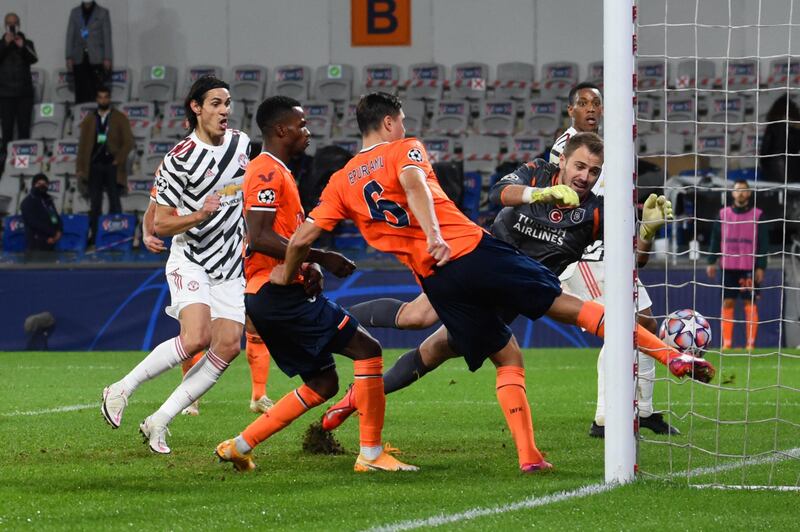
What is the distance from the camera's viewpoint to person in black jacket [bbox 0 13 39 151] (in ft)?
67.4

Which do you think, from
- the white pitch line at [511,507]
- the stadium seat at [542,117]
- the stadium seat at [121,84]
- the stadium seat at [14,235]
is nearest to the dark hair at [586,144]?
the white pitch line at [511,507]

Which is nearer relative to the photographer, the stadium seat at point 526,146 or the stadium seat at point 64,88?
the stadium seat at point 526,146

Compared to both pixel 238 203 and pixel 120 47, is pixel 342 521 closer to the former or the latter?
pixel 238 203

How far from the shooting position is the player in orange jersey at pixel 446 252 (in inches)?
223

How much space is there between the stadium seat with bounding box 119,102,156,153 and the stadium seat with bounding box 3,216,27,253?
370cm

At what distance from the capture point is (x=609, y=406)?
5.42 metres

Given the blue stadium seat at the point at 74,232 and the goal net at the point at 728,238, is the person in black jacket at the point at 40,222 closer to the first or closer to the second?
the blue stadium seat at the point at 74,232

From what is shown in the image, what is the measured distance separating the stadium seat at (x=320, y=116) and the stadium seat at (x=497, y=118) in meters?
2.58

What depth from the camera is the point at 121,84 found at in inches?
917

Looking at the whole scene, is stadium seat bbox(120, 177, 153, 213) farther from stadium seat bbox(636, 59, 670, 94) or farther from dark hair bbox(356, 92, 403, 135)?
dark hair bbox(356, 92, 403, 135)

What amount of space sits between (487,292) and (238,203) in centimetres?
251

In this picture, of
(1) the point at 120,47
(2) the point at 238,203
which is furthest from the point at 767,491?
(1) the point at 120,47

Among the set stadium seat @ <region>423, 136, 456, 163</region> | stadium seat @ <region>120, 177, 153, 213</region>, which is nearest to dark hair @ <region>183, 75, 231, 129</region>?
stadium seat @ <region>120, 177, 153, 213</region>

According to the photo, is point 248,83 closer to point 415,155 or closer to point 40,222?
point 40,222
